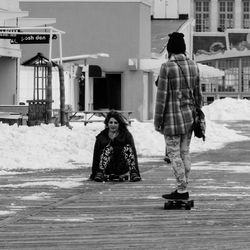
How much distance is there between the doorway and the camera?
44.7 metres

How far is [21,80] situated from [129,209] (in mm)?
27885

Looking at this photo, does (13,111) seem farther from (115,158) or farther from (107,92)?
(115,158)

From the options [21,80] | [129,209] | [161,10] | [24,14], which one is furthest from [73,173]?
[161,10]

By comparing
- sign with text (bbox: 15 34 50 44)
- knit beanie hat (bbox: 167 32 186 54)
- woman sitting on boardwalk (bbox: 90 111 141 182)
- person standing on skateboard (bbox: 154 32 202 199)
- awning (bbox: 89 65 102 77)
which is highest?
sign with text (bbox: 15 34 50 44)

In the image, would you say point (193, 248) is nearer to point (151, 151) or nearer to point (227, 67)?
point (151, 151)

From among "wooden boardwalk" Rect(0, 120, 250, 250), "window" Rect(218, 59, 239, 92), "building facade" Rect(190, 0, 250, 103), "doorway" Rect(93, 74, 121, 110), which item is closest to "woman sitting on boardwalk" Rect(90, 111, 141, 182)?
"wooden boardwalk" Rect(0, 120, 250, 250)

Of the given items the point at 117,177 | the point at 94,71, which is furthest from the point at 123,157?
the point at 94,71

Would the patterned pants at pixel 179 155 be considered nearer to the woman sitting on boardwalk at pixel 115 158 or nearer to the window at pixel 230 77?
the woman sitting on boardwalk at pixel 115 158

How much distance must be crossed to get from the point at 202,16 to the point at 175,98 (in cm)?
7409

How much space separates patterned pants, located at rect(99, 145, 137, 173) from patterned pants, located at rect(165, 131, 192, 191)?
346 cm

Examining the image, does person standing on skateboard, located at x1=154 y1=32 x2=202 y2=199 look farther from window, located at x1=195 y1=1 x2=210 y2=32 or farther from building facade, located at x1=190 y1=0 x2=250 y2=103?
window, located at x1=195 y1=1 x2=210 y2=32

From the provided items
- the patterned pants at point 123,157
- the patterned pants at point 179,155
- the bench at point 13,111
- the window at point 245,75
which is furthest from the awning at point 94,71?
the patterned pants at point 179,155

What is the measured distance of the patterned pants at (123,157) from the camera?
14.5 m

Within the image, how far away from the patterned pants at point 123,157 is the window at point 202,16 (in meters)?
69.3
